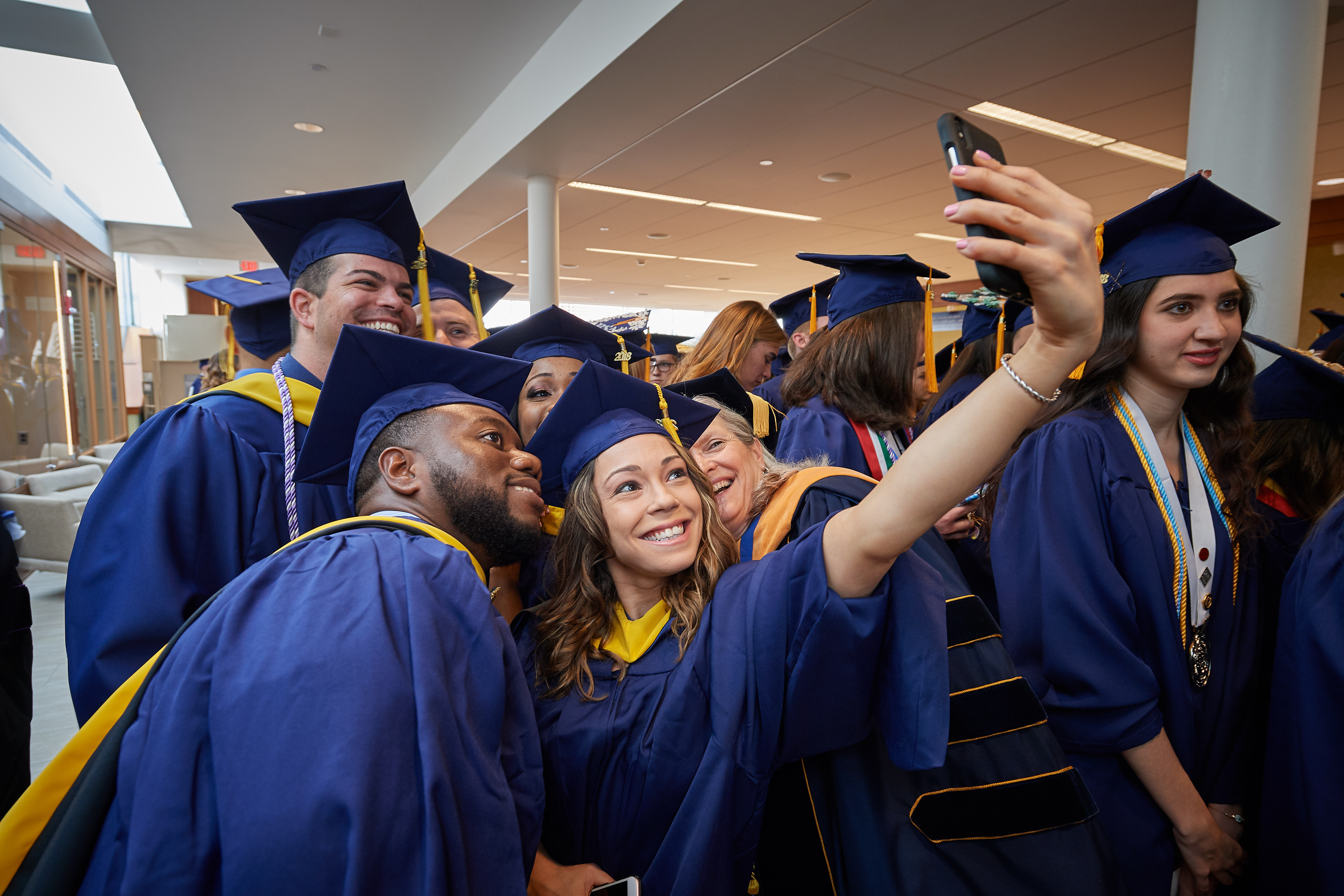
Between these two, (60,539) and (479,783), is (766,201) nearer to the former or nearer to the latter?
(60,539)

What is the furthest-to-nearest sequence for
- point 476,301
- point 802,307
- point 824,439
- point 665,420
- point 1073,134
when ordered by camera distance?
point 1073,134 → point 802,307 → point 476,301 → point 824,439 → point 665,420

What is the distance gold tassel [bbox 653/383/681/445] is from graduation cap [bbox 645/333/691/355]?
357cm

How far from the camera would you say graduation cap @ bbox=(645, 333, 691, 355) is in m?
5.40

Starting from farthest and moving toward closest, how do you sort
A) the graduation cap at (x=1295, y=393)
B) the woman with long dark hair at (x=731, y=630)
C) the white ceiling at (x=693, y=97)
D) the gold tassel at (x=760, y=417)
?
1. the white ceiling at (x=693, y=97)
2. the gold tassel at (x=760, y=417)
3. the graduation cap at (x=1295, y=393)
4. the woman with long dark hair at (x=731, y=630)

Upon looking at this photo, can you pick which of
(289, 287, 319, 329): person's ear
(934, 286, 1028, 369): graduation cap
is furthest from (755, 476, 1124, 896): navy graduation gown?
(934, 286, 1028, 369): graduation cap

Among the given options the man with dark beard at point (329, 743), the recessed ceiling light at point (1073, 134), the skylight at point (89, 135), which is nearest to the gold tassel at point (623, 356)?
the man with dark beard at point (329, 743)

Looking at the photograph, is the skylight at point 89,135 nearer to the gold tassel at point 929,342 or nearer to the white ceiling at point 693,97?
the white ceiling at point 693,97

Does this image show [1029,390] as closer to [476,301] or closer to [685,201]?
[476,301]

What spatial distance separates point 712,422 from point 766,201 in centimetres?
671

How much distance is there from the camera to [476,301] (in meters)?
2.82

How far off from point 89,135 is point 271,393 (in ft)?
→ 33.5

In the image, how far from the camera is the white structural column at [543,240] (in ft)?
22.7

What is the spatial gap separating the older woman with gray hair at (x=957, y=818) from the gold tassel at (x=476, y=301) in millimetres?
1919

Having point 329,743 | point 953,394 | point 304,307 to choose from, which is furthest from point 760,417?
point 329,743
